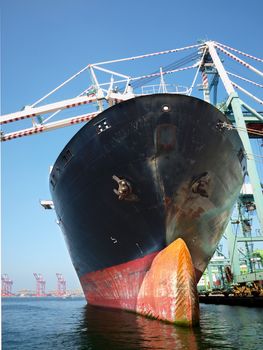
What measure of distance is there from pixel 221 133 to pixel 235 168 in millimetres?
2474

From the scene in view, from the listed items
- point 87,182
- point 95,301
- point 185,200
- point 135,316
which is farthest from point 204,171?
point 95,301

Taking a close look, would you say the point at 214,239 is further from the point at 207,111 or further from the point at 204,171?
the point at 207,111

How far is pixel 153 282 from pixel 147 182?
355 centimetres

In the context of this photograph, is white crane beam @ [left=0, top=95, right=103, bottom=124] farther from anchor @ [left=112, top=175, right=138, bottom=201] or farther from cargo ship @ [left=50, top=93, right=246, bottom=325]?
anchor @ [left=112, top=175, right=138, bottom=201]

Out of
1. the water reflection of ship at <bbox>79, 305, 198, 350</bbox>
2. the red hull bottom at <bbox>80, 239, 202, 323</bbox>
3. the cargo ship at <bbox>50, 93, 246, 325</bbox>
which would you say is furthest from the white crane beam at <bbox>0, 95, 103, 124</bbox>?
the water reflection of ship at <bbox>79, 305, 198, 350</bbox>

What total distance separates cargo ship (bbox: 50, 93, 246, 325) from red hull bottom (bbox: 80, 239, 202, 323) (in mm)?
37

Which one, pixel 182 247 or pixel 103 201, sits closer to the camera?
pixel 182 247

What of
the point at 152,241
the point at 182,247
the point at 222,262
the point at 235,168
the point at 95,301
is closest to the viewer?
the point at 182,247

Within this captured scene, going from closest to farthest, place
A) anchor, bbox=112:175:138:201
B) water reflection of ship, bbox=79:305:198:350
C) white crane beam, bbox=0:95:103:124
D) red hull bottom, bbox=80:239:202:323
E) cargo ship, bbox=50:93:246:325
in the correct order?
water reflection of ship, bbox=79:305:198:350 → red hull bottom, bbox=80:239:202:323 → cargo ship, bbox=50:93:246:325 → anchor, bbox=112:175:138:201 → white crane beam, bbox=0:95:103:124

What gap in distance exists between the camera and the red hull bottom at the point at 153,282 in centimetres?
1000

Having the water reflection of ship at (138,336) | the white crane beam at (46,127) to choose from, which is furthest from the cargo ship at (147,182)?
the white crane beam at (46,127)

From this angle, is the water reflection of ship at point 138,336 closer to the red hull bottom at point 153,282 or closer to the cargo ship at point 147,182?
the red hull bottom at point 153,282

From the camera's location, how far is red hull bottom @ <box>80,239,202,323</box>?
10.0 meters

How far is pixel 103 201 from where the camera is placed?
1286 cm
